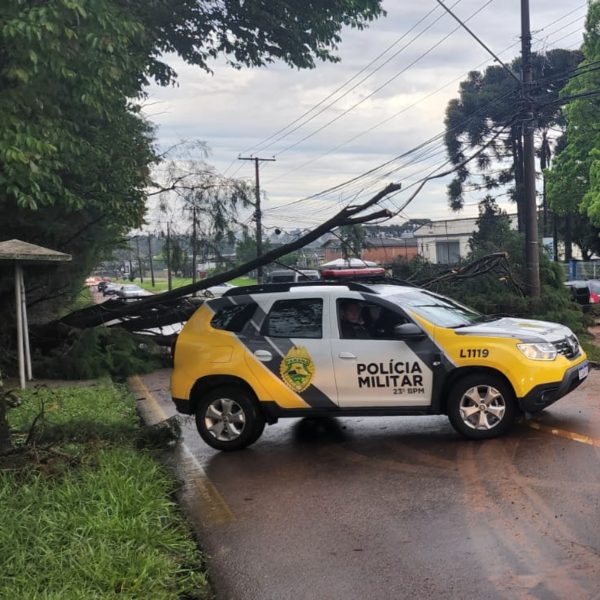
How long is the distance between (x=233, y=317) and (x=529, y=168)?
30.9 ft

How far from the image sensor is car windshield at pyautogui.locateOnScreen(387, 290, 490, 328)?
6.73 m

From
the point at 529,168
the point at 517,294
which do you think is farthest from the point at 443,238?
the point at 529,168

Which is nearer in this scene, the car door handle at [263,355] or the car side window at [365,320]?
the car side window at [365,320]

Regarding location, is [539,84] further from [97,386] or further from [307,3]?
[97,386]

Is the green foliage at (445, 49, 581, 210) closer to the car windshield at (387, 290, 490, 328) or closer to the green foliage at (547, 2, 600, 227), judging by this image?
the green foliage at (547, 2, 600, 227)

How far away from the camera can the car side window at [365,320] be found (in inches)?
260

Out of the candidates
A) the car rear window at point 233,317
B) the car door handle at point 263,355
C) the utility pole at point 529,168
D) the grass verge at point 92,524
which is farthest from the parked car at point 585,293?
the grass verge at point 92,524

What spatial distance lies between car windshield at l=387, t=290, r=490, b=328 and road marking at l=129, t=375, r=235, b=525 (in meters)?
2.62

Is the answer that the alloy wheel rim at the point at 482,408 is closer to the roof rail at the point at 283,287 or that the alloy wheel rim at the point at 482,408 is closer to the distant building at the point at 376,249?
the roof rail at the point at 283,287

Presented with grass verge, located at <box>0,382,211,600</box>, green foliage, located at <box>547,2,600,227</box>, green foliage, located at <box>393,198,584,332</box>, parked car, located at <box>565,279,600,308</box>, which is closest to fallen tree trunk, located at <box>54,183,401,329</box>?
green foliage, located at <box>393,198,584,332</box>

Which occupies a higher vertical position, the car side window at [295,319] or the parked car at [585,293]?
the car side window at [295,319]

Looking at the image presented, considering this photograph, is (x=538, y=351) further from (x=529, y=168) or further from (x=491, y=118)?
(x=491, y=118)

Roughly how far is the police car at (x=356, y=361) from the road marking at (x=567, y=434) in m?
0.45

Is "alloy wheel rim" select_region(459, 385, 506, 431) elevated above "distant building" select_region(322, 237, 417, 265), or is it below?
below
